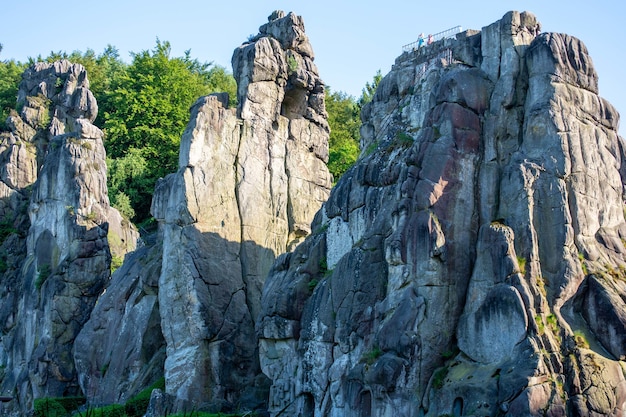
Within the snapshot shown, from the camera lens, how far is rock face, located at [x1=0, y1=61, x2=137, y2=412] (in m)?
47.8

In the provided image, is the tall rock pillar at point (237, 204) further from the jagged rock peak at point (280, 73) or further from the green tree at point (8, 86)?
the green tree at point (8, 86)

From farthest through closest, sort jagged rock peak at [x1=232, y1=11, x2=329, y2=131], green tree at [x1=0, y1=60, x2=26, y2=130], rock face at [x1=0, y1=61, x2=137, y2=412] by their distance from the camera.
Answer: green tree at [x1=0, y1=60, x2=26, y2=130] < rock face at [x1=0, y1=61, x2=137, y2=412] < jagged rock peak at [x1=232, y1=11, x2=329, y2=131]

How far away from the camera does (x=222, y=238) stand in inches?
1640

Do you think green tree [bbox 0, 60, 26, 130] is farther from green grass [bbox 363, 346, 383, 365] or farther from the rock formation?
green grass [bbox 363, 346, 383, 365]

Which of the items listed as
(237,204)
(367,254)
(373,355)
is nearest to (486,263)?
(373,355)

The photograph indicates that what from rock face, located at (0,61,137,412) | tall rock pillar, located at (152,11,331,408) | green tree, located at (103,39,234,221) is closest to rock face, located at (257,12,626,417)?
tall rock pillar, located at (152,11,331,408)

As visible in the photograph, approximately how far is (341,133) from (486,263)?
37.1 m

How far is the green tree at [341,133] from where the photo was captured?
58.6 meters

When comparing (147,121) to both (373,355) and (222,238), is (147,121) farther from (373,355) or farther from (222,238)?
(373,355)

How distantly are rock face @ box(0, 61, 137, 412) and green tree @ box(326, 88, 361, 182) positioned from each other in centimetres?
1308

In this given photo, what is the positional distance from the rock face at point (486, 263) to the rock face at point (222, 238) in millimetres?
6087

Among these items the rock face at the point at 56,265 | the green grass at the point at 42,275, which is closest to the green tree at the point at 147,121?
the rock face at the point at 56,265

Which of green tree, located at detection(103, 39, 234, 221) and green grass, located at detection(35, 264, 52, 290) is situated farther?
green tree, located at detection(103, 39, 234, 221)

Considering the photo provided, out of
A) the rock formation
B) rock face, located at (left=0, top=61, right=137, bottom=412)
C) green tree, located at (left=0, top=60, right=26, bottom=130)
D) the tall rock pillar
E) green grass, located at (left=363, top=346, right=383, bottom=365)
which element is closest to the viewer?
the rock formation
